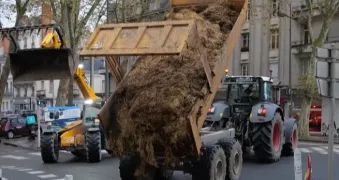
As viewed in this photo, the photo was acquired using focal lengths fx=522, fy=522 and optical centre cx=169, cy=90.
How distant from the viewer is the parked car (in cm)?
3190

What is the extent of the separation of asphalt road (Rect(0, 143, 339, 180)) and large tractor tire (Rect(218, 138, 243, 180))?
1.16 m

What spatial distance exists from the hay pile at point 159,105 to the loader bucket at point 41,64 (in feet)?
4.82

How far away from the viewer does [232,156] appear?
11500mm

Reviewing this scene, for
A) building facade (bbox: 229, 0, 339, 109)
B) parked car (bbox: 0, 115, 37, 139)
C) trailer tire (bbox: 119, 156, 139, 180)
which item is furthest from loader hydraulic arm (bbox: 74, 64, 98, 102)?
building facade (bbox: 229, 0, 339, 109)

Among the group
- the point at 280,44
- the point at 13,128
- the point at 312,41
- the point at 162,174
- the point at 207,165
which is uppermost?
the point at 280,44

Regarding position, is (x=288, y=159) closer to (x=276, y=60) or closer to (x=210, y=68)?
(x=210, y=68)

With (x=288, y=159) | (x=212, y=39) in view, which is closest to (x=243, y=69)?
(x=288, y=159)

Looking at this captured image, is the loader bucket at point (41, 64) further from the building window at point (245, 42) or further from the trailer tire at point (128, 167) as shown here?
Result: the building window at point (245, 42)

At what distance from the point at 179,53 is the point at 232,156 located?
403 centimetres

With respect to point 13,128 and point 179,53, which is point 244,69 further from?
point 179,53

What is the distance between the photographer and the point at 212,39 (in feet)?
35.9

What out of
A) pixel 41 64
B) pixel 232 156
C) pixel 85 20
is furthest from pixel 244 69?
pixel 41 64

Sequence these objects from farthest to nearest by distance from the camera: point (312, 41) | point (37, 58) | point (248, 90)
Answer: point (312, 41) → point (248, 90) → point (37, 58)

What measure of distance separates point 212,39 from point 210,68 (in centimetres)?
102
